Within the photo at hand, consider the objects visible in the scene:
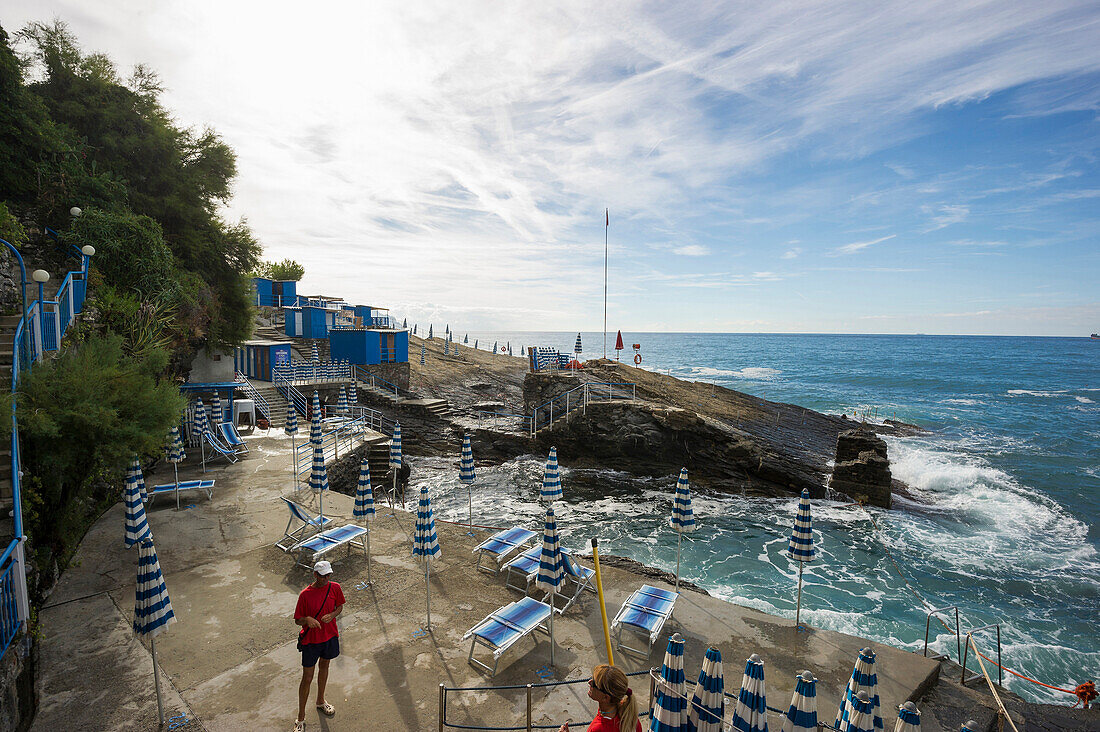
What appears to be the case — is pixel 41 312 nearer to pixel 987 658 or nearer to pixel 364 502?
pixel 364 502

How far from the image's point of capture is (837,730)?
3705 mm

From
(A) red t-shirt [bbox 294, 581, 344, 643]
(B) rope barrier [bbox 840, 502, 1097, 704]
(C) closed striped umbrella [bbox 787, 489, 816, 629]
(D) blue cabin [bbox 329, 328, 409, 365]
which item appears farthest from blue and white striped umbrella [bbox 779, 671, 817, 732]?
(D) blue cabin [bbox 329, 328, 409, 365]

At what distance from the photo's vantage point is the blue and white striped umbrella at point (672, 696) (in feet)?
12.7

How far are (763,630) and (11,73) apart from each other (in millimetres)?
23546

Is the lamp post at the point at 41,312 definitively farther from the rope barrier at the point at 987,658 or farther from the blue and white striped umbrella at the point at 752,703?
the rope barrier at the point at 987,658

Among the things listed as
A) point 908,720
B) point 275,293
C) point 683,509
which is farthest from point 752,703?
point 275,293

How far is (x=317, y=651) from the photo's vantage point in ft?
16.0

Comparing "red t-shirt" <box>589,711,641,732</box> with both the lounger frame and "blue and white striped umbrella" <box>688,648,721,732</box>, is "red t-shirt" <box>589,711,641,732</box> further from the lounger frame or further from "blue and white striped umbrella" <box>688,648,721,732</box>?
the lounger frame

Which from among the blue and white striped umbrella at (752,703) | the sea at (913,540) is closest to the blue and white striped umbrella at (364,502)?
the blue and white striped umbrella at (752,703)

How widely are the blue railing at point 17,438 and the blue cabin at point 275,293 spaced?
112 ft

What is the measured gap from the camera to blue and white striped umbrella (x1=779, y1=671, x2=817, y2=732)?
11.7 ft

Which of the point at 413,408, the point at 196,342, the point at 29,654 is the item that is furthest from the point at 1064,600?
the point at 196,342

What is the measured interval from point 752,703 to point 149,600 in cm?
557

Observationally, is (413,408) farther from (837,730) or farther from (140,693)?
(837,730)
